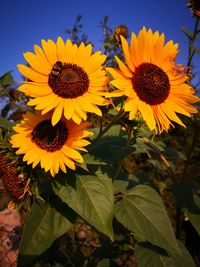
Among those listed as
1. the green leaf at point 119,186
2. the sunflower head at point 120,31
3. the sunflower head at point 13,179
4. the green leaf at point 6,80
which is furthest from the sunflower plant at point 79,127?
the sunflower head at point 120,31

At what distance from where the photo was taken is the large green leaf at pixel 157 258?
140 cm

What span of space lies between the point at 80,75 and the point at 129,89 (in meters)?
0.22

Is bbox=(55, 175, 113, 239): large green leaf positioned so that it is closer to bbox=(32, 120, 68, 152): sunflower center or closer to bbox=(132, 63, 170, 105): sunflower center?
bbox=(32, 120, 68, 152): sunflower center

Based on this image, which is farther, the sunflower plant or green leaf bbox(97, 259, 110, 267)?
green leaf bbox(97, 259, 110, 267)

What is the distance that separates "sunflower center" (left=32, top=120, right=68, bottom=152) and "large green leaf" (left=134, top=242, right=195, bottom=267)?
66 cm

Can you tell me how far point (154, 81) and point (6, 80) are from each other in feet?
3.06

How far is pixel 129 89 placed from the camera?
45.2 inches

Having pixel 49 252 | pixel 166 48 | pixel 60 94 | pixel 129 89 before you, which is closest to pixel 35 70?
pixel 60 94

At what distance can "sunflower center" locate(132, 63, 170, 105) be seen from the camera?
3.92ft

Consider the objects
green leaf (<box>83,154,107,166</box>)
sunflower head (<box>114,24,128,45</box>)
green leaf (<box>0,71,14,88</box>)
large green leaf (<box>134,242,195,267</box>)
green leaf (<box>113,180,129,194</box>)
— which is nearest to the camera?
green leaf (<box>83,154,107,166</box>)

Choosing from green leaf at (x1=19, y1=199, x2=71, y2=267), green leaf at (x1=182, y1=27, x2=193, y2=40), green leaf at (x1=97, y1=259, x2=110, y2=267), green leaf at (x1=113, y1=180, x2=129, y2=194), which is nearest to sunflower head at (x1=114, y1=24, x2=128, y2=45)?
green leaf at (x1=182, y1=27, x2=193, y2=40)

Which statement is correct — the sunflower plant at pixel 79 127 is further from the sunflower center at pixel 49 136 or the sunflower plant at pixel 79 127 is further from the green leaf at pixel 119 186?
the green leaf at pixel 119 186

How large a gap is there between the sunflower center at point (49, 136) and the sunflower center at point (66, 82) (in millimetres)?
128

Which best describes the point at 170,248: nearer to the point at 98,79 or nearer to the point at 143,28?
the point at 98,79
